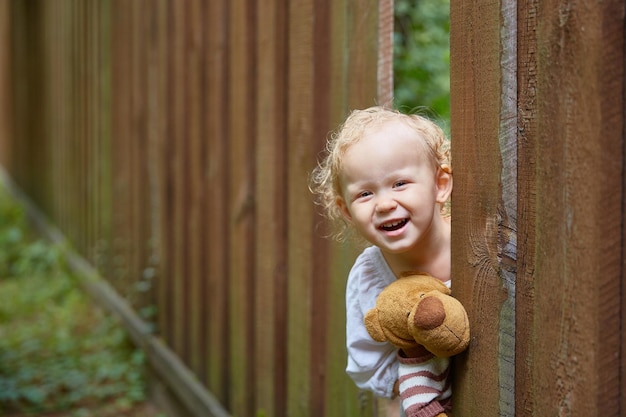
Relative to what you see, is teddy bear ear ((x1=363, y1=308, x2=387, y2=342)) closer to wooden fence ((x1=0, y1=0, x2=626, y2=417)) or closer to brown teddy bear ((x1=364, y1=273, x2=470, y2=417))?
brown teddy bear ((x1=364, y1=273, x2=470, y2=417))

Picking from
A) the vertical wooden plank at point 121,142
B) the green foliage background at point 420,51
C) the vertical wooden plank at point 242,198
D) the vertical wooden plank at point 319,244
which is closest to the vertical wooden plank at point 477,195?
the vertical wooden plank at point 319,244

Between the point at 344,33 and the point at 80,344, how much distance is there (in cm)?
388

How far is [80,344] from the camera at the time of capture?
580 centimetres

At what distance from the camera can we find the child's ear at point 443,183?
5.96 ft

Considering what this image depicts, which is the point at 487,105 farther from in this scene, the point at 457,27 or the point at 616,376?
the point at 616,376

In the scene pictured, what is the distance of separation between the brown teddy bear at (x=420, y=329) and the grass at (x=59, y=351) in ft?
10.8

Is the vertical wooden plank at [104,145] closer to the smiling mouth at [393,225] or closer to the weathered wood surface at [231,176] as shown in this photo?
the weathered wood surface at [231,176]

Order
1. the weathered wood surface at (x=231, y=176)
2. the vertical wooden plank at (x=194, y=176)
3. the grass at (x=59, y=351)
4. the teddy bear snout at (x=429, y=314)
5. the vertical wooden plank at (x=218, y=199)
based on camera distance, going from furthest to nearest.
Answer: the grass at (x=59, y=351) → the vertical wooden plank at (x=194, y=176) → the vertical wooden plank at (x=218, y=199) → the weathered wood surface at (x=231, y=176) → the teddy bear snout at (x=429, y=314)

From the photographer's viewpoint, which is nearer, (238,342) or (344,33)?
(344,33)

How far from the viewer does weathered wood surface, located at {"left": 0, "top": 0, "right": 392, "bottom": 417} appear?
2.67 meters

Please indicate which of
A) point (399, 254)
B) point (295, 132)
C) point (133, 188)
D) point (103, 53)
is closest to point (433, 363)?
point (399, 254)

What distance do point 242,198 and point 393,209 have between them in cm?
182

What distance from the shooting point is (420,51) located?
21.1 feet

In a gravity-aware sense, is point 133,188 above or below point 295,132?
below
